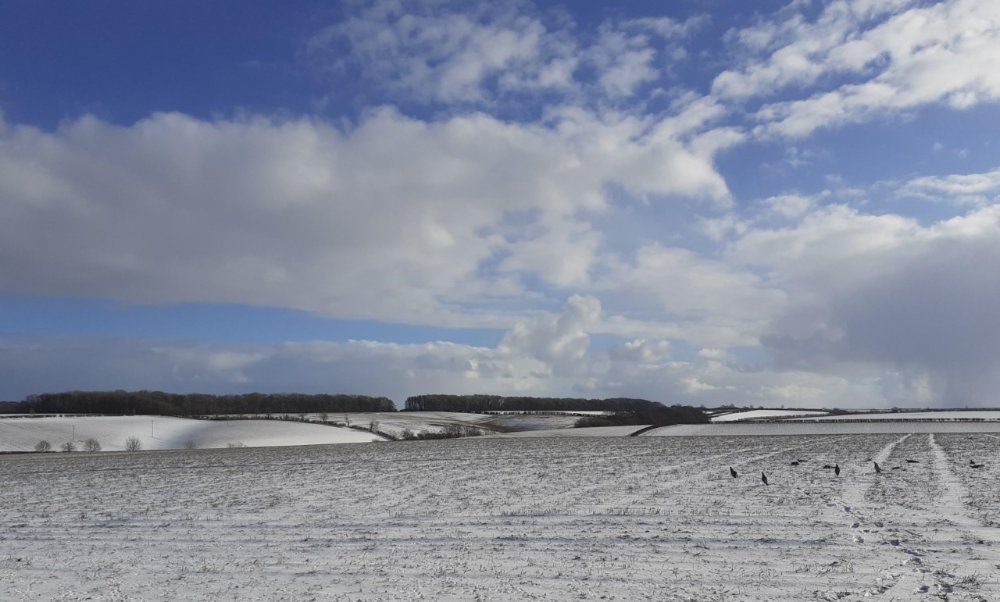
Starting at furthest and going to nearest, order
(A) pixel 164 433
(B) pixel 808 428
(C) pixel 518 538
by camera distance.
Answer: (B) pixel 808 428 → (A) pixel 164 433 → (C) pixel 518 538

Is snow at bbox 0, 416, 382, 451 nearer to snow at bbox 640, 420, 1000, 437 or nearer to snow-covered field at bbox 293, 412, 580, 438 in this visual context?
snow-covered field at bbox 293, 412, 580, 438

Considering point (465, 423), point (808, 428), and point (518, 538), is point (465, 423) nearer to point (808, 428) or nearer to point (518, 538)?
point (808, 428)

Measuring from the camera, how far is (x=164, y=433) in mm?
102562

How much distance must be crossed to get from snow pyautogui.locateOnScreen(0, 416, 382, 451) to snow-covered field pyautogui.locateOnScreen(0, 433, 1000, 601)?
219 ft

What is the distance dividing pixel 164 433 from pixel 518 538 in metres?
97.4

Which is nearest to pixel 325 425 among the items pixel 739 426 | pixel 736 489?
pixel 739 426

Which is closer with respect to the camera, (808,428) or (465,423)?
(808,428)

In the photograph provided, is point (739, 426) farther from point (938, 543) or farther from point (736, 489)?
point (938, 543)

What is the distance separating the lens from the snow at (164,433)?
93.7 m

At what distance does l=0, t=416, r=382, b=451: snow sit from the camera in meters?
93.7

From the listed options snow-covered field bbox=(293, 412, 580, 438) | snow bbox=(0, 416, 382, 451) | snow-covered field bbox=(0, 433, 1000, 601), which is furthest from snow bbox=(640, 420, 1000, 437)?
snow-covered field bbox=(0, 433, 1000, 601)

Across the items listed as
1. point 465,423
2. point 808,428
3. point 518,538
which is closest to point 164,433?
point 465,423

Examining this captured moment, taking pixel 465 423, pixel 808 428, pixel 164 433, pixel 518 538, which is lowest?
pixel 164 433

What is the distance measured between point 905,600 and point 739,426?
109 m
